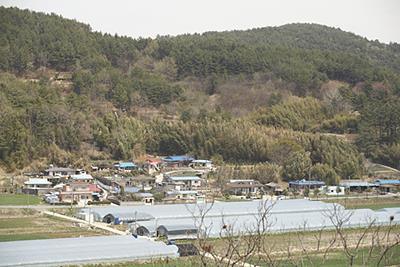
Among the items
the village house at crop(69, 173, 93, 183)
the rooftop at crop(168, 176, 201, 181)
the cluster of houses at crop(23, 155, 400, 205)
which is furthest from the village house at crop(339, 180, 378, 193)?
the village house at crop(69, 173, 93, 183)

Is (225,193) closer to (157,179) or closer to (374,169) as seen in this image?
(157,179)

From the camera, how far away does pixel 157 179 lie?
57.4 feet

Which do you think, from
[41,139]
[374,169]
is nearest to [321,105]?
[374,169]

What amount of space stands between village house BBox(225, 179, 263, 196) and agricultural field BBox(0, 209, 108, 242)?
5.85 metres

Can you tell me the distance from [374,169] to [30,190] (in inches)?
455

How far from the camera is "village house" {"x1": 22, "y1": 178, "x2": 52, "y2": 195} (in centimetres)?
1573

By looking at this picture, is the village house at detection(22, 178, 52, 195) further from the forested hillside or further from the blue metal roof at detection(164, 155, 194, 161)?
the blue metal roof at detection(164, 155, 194, 161)

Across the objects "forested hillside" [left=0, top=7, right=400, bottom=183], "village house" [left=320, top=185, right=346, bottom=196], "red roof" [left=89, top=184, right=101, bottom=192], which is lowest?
"village house" [left=320, top=185, right=346, bottom=196]

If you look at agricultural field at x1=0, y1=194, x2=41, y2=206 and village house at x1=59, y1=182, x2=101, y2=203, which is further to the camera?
village house at x1=59, y1=182, x2=101, y2=203

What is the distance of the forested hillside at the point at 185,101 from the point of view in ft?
63.7

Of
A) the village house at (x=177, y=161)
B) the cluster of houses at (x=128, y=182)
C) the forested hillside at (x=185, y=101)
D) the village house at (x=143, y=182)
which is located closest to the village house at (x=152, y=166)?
the cluster of houses at (x=128, y=182)

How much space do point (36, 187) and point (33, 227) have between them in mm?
5020

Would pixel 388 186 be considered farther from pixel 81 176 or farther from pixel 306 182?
pixel 81 176

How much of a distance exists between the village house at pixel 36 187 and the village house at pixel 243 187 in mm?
4943
